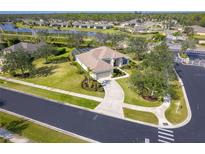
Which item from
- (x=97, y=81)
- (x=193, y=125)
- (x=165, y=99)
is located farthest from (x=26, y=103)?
(x=193, y=125)

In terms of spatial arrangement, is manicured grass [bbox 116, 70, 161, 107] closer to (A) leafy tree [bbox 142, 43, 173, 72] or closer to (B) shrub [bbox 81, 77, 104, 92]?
(B) shrub [bbox 81, 77, 104, 92]

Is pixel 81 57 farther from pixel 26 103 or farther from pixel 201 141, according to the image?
pixel 201 141

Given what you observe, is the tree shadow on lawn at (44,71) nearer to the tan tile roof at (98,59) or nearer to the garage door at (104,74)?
the tan tile roof at (98,59)

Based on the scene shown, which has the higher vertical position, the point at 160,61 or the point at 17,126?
the point at 160,61

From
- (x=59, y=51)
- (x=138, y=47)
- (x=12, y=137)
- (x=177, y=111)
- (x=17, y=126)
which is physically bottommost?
(x=12, y=137)

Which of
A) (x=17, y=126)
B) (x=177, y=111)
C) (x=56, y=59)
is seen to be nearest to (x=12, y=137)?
(x=17, y=126)

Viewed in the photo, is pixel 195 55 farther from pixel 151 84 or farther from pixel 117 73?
pixel 151 84

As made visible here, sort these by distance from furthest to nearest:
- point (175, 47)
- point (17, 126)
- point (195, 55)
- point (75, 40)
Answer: point (175, 47), point (75, 40), point (195, 55), point (17, 126)

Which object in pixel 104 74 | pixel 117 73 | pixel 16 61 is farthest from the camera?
pixel 117 73
